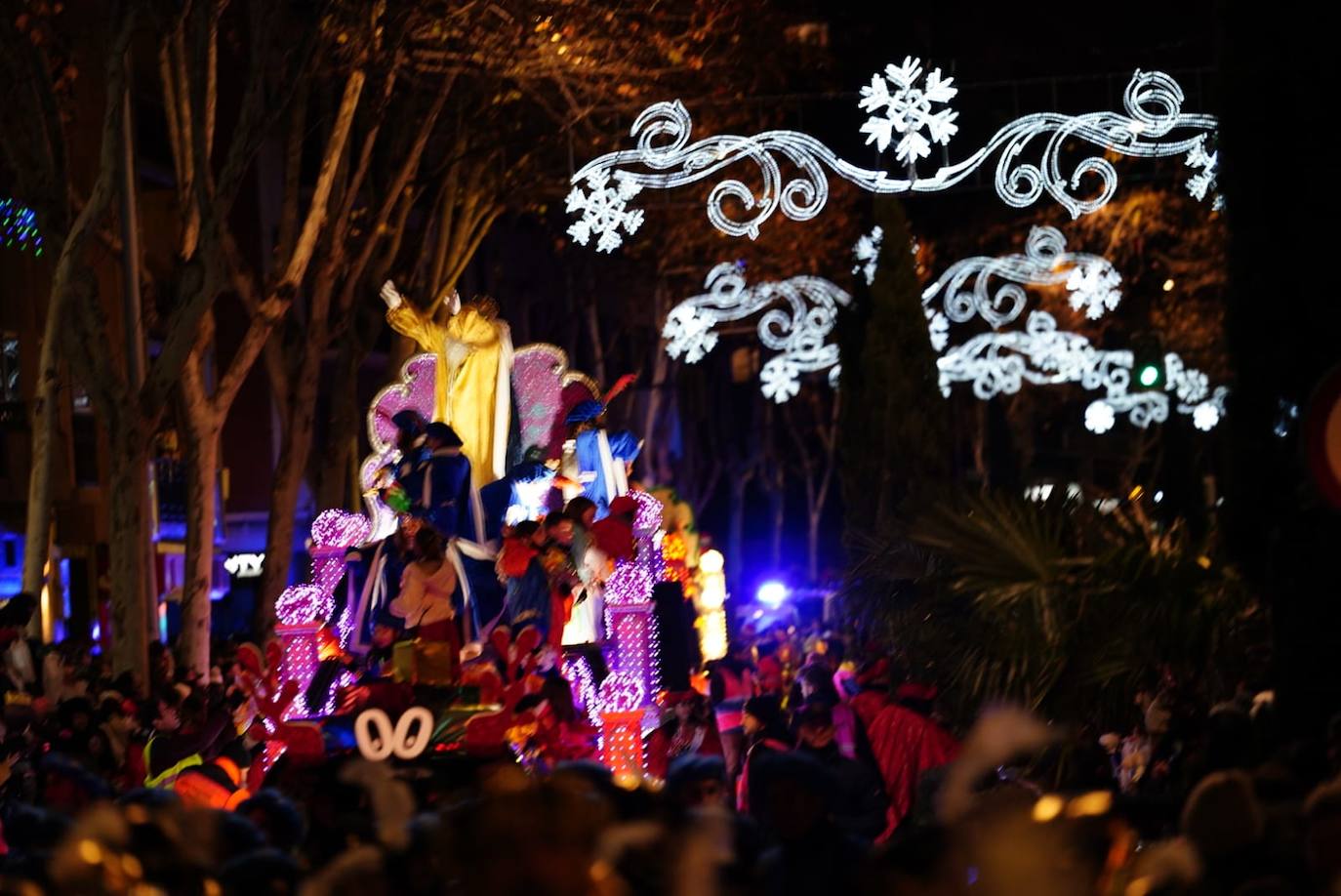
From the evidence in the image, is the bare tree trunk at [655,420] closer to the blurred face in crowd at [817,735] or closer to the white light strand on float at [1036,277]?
the white light strand on float at [1036,277]

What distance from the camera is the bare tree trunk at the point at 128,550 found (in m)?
17.3

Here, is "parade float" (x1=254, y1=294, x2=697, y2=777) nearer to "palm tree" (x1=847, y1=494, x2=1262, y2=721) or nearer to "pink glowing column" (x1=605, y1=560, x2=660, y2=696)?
"pink glowing column" (x1=605, y1=560, x2=660, y2=696)

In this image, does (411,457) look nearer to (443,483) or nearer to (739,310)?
(443,483)

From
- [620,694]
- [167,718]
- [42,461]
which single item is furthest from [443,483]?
[42,461]

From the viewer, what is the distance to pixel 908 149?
642 inches

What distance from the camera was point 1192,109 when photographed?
20.9 meters

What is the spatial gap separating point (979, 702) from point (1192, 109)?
10.8m

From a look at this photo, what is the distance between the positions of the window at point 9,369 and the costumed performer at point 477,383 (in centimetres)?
1520

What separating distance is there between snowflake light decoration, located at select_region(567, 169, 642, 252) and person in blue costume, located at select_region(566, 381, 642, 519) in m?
1.42

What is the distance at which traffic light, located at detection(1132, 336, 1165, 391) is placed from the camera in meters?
25.9

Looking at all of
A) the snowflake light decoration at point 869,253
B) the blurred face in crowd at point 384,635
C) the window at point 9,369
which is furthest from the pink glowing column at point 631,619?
the window at point 9,369

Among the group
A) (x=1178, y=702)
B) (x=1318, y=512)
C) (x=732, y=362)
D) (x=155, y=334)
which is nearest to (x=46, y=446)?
(x=1178, y=702)

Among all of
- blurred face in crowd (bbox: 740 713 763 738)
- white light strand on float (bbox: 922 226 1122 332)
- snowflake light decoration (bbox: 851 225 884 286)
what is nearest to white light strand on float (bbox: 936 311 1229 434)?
snowflake light decoration (bbox: 851 225 884 286)

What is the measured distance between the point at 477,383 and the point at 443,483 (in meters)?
1.56
